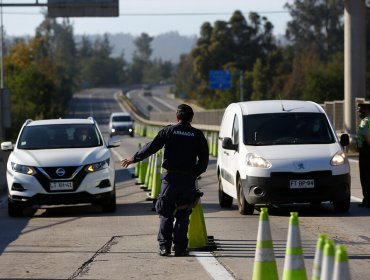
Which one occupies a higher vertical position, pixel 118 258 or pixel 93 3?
pixel 93 3

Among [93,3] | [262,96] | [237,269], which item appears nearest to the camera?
[237,269]

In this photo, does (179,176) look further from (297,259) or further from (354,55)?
(354,55)

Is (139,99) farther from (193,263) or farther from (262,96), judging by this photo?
(193,263)

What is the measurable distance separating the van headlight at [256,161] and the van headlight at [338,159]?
1010 millimetres

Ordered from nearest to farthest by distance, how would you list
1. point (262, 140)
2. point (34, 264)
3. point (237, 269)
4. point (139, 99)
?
point (237, 269) < point (34, 264) < point (262, 140) < point (139, 99)

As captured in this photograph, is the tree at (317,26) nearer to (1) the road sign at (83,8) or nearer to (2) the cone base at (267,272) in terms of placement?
(1) the road sign at (83,8)

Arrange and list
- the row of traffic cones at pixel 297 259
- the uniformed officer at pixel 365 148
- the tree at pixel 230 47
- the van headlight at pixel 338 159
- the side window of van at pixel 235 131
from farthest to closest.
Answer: the tree at pixel 230 47 < the uniformed officer at pixel 365 148 < the side window of van at pixel 235 131 < the van headlight at pixel 338 159 < the row of traffic cones at pixel 297 259

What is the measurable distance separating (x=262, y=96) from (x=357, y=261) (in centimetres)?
10827

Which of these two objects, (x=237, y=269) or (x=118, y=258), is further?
(x=118, y=258)

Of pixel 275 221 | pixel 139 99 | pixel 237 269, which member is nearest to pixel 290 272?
pixel 237 269

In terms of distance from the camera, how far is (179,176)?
1205cm

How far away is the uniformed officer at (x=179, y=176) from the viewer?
1198 cm

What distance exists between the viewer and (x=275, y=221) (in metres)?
15.5

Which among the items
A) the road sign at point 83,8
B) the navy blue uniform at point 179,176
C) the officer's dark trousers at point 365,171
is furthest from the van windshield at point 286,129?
the road sign at point 83,8
